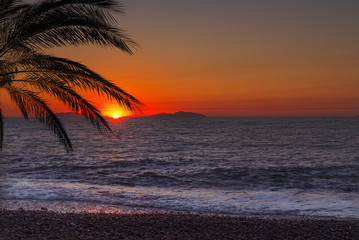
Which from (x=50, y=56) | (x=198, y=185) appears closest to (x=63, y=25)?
(x=50, y=56)

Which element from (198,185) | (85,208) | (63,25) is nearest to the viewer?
(63,25)

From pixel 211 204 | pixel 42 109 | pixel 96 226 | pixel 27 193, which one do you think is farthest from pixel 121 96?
pixel 27 193

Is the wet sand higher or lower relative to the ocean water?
higher

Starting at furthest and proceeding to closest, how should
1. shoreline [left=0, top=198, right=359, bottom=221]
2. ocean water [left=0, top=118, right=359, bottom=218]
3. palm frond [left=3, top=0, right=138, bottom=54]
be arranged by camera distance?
ocean water [left=0, top=118, right=359, bottom=218]
shoreline [left=0, top=198, right=359, bottom=221]
palm frond [left=3, top=0, right=138, bottom=54]

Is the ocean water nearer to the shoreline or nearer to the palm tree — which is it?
the shoreline

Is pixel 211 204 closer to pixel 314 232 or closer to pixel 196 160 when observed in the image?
pixel 314 232

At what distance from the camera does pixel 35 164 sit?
70.4ft

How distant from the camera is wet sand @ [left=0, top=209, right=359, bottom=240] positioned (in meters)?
7.12

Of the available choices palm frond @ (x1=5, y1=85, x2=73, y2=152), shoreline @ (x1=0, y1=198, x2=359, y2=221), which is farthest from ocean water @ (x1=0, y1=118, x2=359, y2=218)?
palm frond @ (x1=5, y1=85, x2=73, y2=152)

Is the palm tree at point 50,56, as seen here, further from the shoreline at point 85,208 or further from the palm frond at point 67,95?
the shoreline at point 85,208

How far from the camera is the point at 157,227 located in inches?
311

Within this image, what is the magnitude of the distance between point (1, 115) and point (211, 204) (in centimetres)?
766

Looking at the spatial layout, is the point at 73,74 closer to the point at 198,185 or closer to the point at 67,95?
the point at 67,95

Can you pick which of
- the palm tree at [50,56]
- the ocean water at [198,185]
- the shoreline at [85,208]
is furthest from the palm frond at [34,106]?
the ocean water at [198,185]
